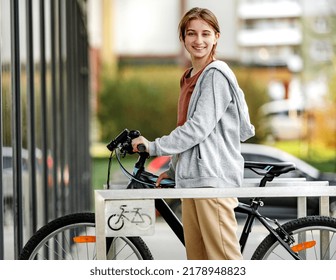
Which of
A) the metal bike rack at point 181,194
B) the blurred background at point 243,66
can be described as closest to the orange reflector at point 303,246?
the metal bike rack at point 181,194

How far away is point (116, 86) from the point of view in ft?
91.5

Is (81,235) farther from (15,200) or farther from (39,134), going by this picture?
(39,134)

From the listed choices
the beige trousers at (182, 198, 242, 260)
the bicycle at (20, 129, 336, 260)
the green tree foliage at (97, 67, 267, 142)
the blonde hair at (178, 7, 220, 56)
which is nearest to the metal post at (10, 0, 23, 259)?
the bicycle at (20, 129, 336, 260)

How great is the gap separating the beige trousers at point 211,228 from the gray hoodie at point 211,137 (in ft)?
0.25

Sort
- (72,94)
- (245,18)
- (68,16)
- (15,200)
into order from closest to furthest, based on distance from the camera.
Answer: (15,200), (68,16), (72,94), (245,18)

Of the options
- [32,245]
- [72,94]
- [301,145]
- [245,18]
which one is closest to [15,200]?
[32,245]

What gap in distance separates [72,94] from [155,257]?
517 cm

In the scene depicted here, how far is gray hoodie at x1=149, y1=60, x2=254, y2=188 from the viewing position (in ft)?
9.70

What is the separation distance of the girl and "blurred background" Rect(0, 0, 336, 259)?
30.9 inches

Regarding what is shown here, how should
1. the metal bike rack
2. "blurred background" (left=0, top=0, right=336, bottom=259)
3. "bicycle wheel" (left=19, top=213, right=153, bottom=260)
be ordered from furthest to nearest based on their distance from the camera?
"blurred background" (left=0, top=0, right=336, bottom=259) < "bicycle wheel" (left=19, top=213, right=153, bottom=260) < the metal bike rack

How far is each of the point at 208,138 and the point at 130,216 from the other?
0.33m

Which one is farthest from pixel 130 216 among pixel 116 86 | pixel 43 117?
pixel 116 86

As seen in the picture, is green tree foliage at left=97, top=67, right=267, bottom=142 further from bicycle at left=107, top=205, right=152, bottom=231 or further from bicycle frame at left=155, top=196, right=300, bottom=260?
bicycle at left=107, top=205, right=152, bottom=231
